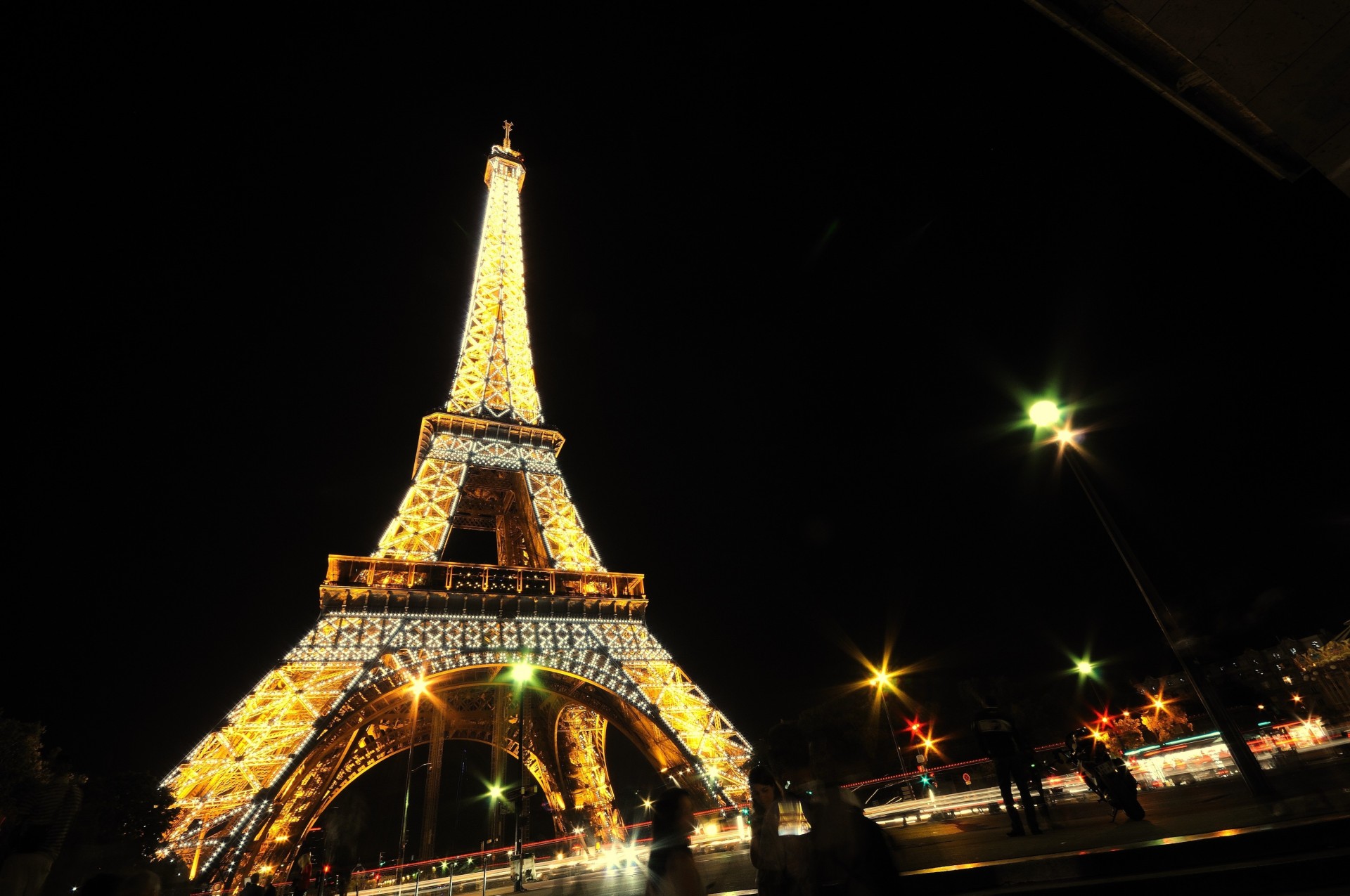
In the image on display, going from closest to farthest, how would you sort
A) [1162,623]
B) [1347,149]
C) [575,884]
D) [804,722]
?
[1347,149] → [1162,623] → [575,884] → [804,722]

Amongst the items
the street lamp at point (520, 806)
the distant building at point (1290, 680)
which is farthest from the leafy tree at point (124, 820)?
the distant building at point (1290, 680)

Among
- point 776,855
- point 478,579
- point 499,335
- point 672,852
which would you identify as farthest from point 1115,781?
point 499,335

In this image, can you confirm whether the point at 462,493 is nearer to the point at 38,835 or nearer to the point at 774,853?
the point at 38,835

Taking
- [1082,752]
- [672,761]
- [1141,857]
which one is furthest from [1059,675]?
[1141,857]

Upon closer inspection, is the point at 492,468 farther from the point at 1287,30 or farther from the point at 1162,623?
the point at 1287,30

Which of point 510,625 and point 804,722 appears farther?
point 804,722

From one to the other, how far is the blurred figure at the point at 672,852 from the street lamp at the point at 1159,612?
5381 mm

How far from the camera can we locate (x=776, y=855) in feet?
11.3

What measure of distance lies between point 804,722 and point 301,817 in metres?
28.8

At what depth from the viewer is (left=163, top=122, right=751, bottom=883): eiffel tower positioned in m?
15.5

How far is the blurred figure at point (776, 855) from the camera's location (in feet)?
10.9

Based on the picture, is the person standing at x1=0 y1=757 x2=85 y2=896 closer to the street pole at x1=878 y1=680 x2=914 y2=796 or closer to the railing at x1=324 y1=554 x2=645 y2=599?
the railing at x1=324 y1=554 x2=645 y2=599

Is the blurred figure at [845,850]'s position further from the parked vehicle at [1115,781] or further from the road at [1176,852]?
the parked vehicle at [1115,781]

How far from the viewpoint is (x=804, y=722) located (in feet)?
132
